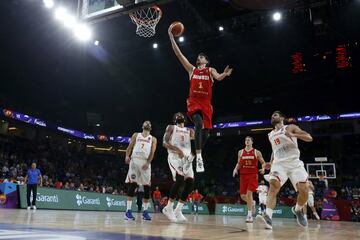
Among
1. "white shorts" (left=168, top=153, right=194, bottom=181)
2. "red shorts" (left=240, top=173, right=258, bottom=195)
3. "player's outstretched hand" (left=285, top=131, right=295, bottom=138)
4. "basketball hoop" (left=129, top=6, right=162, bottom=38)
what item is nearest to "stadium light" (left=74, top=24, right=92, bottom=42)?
"basketball hoop" (left=129, top=6, right=162, bottom=38)

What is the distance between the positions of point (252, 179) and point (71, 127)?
76.1ft

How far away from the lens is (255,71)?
25.2 meters

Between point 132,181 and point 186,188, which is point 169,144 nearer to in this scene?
point 186,188

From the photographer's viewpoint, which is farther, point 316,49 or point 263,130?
point 263,130

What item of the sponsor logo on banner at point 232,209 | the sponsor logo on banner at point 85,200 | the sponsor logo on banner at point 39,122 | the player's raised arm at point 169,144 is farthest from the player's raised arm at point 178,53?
the sponsor logo on banner at point 39,122

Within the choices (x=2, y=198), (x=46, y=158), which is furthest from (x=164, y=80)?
(x=2, y=198)

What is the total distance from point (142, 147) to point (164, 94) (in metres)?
21.7

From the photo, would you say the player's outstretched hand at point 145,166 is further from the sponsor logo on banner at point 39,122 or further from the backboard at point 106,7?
the sponsor logo on banner at point 39,122

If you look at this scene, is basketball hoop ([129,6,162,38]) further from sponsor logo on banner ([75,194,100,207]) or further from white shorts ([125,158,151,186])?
sponsor logo on banner ([75,194,100,207])

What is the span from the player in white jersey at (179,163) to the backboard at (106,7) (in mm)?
3507

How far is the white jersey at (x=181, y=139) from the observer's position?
7.14m

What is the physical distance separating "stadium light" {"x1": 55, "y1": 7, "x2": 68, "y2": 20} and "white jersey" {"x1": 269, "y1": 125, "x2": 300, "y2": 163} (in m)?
12.7

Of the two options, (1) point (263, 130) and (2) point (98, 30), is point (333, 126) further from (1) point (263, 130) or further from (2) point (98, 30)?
(2) point (98, 30)

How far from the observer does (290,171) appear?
6523 millimetres
